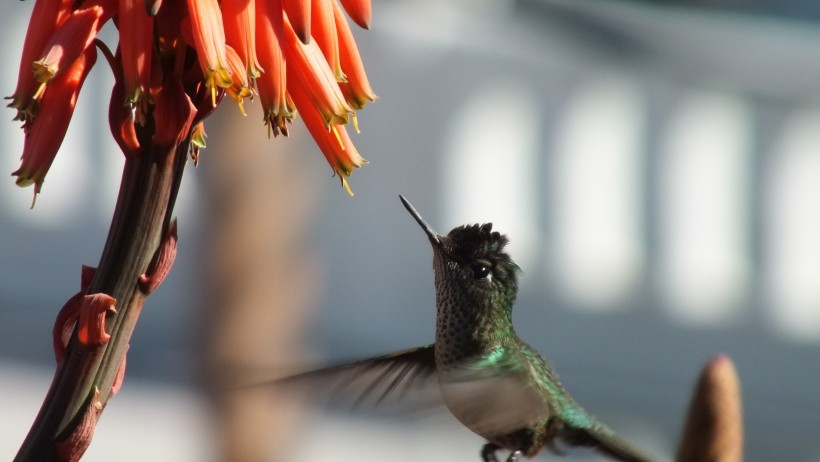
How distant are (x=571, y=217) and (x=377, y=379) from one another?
3728 mm

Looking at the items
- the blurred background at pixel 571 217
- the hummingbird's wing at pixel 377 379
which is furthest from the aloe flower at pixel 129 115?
the blurred background at pixel 571 217

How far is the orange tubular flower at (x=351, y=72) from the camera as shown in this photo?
3.84 feet

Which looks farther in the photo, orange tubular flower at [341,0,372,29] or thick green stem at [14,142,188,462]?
orange tubular flower at [341,0,372,29]

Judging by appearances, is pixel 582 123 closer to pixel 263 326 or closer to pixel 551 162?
pixel 551 162

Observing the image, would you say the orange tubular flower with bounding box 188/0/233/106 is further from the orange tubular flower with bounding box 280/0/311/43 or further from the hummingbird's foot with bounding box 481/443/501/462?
the hummingbird's foot with bounding box 481/443/501/462

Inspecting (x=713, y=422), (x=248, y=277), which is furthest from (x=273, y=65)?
(x=248, y=277)

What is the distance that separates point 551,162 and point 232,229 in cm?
233

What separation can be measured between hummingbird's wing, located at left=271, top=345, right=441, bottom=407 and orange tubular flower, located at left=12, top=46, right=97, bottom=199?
50cm

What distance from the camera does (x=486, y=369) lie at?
1.61 m

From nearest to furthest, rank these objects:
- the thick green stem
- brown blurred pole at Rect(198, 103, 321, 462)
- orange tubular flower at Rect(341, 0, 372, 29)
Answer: the thick green stem → orange tubular flower at Rect(341, 0, 372, 29) → brown blurred pole at Rect(198, 103, 321, 462)

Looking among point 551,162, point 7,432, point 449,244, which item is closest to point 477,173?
point 551,162

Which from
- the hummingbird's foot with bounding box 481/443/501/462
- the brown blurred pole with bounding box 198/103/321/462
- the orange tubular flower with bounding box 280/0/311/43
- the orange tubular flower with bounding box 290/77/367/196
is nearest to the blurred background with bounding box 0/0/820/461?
the brown blurred pole with bounding box 198/103/321/462

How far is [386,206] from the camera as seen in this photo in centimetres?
520

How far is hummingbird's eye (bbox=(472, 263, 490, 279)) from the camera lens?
167 centimetres
